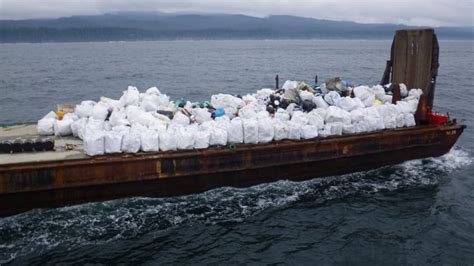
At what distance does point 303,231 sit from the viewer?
11719 mm

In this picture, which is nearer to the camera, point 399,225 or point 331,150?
point 399,225

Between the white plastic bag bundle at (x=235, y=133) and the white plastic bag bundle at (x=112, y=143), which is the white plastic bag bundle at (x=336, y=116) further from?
the white plastic bag bundle at (x=112, y=143)

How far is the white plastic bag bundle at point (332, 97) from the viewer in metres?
15.9

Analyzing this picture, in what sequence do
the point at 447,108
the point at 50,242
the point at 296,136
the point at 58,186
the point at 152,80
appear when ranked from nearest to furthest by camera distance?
the point at 50,242
the point at 58,186
the point at 296,136
the point at 447,108
the point at 152,80

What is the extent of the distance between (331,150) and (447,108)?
19.7m

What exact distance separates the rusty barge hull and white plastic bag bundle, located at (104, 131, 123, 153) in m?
0.20

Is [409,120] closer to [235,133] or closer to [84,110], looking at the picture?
[235,133]

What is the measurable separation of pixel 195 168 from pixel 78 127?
416 cm

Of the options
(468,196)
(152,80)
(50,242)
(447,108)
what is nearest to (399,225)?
(468,196)

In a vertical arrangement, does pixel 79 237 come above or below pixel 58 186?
below

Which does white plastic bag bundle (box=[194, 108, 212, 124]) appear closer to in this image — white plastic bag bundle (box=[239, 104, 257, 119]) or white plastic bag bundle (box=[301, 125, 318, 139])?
white plastic bag bundle (box=[239, 104, 257, 119])

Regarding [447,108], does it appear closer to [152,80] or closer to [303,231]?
[303,231]

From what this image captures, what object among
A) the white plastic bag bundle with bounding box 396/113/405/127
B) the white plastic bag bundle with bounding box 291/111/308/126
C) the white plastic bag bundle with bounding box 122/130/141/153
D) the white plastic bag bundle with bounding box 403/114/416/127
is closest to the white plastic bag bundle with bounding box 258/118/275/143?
the white plastic bag bundle with bounding box 291/111/308/126

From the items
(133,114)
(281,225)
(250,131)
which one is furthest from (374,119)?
(133,114)
